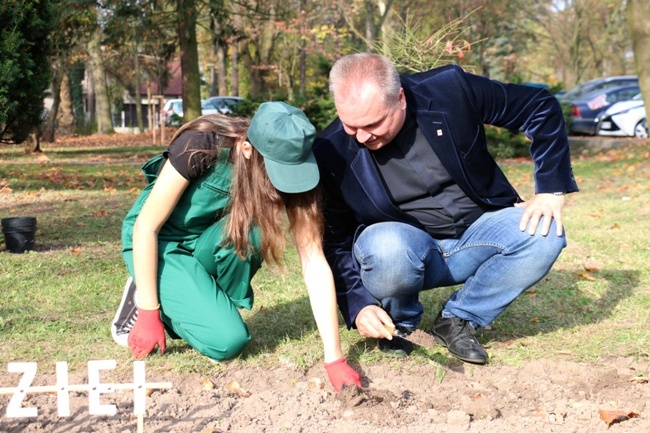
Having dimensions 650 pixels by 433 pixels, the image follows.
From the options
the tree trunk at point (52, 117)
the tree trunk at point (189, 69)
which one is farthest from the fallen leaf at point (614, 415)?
the tree trunk at point (52, 117)

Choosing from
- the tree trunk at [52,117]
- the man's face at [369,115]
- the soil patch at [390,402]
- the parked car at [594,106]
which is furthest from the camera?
the tree trunk at [52,117]

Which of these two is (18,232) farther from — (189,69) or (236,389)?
(189,69)

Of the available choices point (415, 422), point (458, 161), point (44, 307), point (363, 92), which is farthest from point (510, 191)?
point (44, 307)

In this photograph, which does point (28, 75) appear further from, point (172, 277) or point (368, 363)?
point (368, 363)

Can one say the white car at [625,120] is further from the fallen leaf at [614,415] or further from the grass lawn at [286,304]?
the fallen leaf at [614,415]

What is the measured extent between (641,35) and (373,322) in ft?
31.9

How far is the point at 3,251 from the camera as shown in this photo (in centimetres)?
573

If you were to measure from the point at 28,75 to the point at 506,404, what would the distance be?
22.3 feet

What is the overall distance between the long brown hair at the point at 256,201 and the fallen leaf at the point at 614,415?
1297 mm

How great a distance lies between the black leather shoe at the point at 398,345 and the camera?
11.8 ft

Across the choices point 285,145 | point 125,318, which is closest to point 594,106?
point 125,318

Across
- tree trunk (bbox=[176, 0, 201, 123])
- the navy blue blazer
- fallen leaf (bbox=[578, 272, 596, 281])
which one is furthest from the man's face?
tree trunk (bbox=[176, 0, 201, 123])

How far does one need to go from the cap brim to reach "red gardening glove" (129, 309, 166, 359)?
0.92 m

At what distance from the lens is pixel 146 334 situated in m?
3.41
